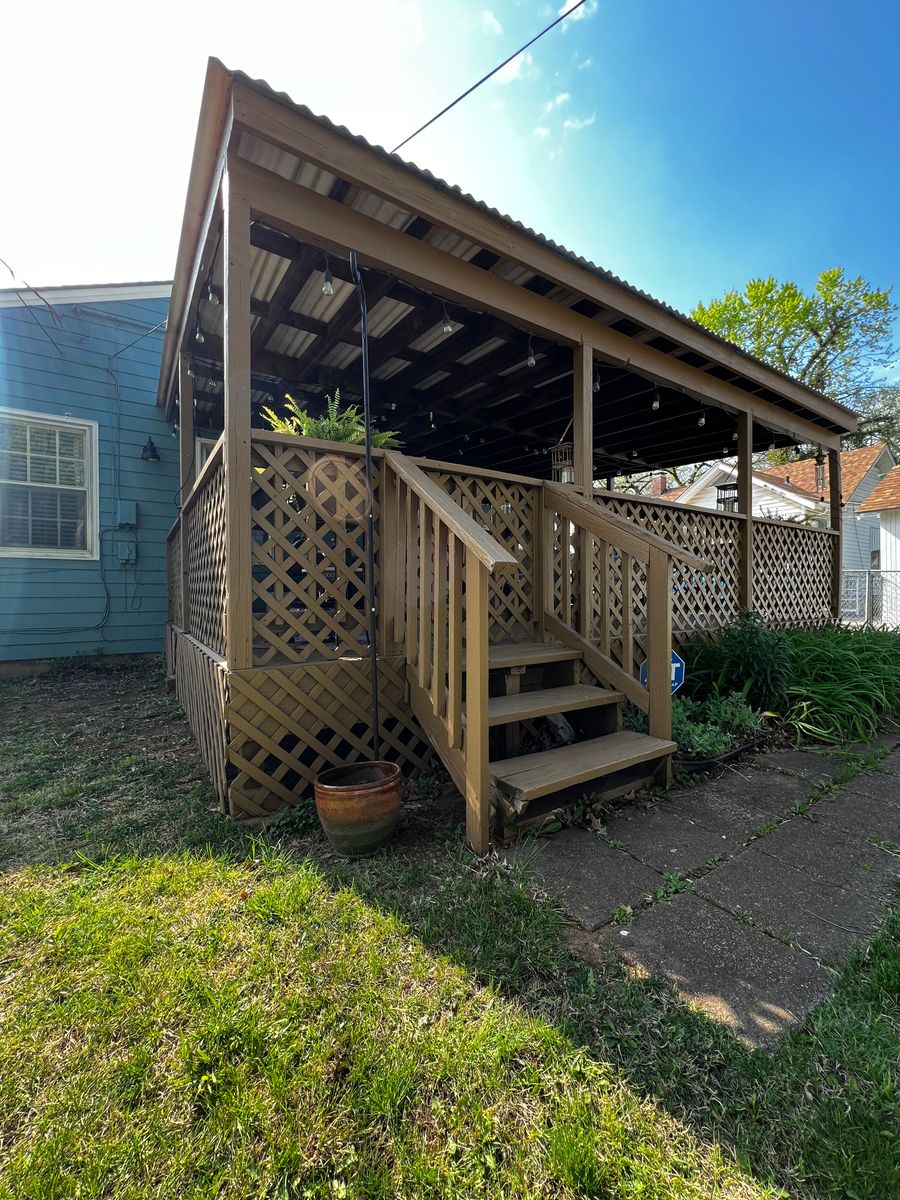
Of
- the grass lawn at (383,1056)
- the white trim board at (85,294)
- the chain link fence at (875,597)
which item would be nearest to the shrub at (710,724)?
the grass lawn at (383,1056)

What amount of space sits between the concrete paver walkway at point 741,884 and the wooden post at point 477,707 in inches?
8.6

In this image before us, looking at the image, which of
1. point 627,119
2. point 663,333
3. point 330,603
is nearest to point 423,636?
point 330,603

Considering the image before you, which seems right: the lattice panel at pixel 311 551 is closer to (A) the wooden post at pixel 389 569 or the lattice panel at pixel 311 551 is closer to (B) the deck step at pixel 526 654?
(A) the wooden post at pixel 389 569

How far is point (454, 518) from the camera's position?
219 centimetres

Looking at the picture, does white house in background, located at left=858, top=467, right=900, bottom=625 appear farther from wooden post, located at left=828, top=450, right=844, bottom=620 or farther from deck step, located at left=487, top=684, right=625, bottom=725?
deck step, located at left=487, top=684, right=625, bottom=725

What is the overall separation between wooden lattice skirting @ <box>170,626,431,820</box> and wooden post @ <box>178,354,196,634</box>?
2031 millimetres

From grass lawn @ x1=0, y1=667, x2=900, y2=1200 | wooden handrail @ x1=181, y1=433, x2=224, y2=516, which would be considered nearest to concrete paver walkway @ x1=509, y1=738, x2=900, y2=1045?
grass lawn @ x1=0, y1=667, x2=900, y2=1200

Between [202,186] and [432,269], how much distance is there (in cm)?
141

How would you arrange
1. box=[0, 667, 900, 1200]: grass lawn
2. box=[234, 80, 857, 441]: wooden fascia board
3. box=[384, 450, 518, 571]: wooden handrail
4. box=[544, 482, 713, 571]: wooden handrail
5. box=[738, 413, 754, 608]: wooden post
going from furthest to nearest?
box=[738, 413, 754, 608]: wooden post < box=[544, 482, 713, 571]: wooden handrail < box=[234, 80, 857, 441]: wooden fascia board < box=[384, 450, 518, 571]: wooden handrail < box=[0, 667, 900, 1200]: grass lawn

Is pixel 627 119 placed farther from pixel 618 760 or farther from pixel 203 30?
pixel 618 760

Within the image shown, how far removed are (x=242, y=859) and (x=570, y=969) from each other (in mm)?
1364

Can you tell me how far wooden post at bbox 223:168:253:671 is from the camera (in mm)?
2443

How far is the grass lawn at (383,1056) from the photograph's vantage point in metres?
0.99

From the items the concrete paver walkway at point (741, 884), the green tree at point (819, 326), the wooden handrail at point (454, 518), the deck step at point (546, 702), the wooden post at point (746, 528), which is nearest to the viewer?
the concrete paver walkway at point (741, 884)
